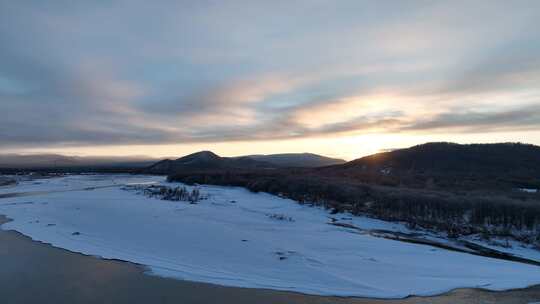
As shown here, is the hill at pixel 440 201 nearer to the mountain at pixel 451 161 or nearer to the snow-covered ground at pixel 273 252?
the mountain at pixel 451 161

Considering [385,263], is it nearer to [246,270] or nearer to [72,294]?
[246,270]

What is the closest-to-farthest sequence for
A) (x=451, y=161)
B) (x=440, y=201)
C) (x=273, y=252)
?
(x=273, y=252) < (x=440, y=201) < (x=451, y=161)

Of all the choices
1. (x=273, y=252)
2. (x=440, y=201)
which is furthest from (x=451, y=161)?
(x=273, y=252)

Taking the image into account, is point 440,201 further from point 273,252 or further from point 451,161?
point 451,161

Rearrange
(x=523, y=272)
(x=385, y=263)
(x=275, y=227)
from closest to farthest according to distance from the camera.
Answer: (x=523, y=272), (x=385, y=263), (x=275, y=227)

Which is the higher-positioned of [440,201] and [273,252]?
[440,201]

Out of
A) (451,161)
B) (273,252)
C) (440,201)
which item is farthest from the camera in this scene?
(451,161)

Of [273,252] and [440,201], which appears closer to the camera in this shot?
[273,252]

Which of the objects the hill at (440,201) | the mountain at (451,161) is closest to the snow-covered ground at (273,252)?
the hill at (440,201)

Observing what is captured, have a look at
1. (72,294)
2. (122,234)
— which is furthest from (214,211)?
(72,294)
